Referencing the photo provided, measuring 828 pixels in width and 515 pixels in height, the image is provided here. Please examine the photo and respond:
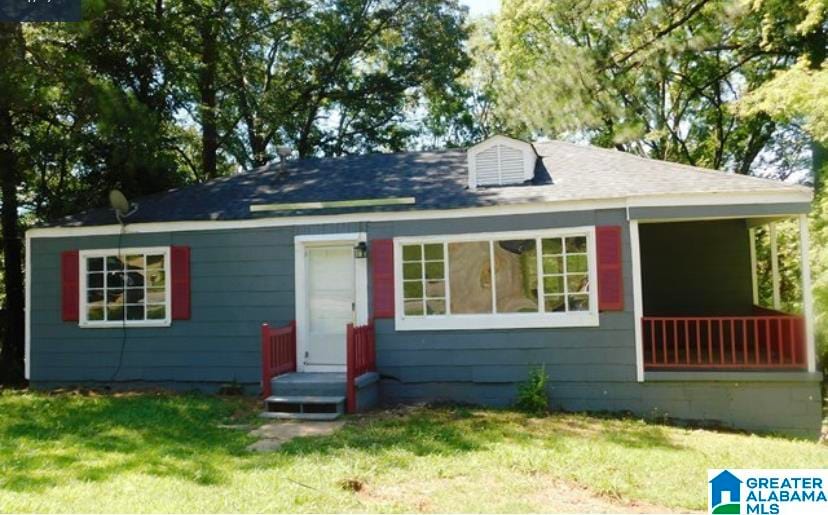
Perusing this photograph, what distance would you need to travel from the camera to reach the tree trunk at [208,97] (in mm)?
15727

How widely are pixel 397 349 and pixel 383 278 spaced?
3.33 ft

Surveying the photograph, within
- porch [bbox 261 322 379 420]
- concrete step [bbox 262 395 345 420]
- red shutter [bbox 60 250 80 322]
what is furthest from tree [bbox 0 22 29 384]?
concrete step [bbox 262 395 345 420]

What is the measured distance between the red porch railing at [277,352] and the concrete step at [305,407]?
273 mm

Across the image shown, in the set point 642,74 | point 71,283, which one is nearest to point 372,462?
point 71,283

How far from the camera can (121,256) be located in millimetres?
9859

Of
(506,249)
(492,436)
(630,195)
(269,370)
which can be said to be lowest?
(492,436)

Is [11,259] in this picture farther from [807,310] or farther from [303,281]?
[807,310]

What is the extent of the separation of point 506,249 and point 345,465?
4.10 m

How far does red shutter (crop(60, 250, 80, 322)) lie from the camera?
32.5ft

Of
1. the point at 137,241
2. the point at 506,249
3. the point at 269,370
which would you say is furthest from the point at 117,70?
the point at 506,249

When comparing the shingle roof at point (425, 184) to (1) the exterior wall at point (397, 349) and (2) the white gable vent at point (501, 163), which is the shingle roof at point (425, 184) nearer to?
(2) the white gable vent at point (501, 163)

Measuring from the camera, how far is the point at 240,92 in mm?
18625

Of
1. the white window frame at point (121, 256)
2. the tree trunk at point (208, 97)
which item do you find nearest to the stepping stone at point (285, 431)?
the white window frame at point (121, 256)

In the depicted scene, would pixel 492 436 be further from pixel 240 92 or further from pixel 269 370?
pixel 240 92
